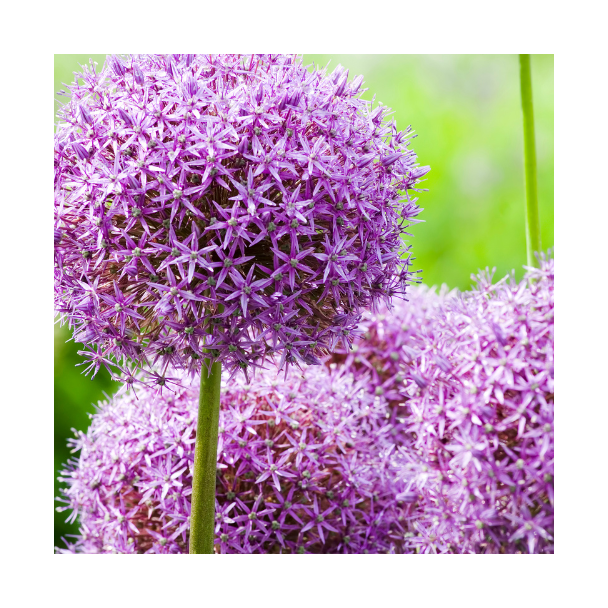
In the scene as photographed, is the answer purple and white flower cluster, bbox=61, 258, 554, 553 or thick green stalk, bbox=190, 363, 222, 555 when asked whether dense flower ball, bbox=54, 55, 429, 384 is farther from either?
purple and white flower cluster, bbox=61, 258, 554, 553

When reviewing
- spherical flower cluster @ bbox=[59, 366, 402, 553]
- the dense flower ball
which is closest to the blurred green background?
spherical flower cluster @ bbox=[59, 366, 402, 553]

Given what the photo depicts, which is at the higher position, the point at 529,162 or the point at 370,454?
the point at 529,162

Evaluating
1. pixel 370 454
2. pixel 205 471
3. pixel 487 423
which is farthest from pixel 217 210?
pixel 370 454

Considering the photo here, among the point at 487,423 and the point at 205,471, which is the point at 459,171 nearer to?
the point at 487,423

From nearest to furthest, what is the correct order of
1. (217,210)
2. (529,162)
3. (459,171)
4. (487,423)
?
(217,210) → (487,423) → (529,162) → (459,171)
